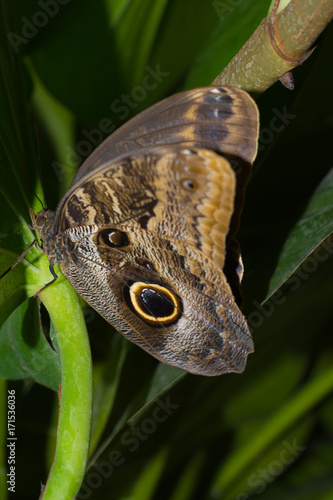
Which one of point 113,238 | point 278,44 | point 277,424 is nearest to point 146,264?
point 113,238

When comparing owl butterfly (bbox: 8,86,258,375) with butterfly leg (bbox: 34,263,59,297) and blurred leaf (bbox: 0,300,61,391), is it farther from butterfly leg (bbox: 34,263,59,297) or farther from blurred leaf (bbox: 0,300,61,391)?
blurred leaf (bbox: 0,300,61,391)

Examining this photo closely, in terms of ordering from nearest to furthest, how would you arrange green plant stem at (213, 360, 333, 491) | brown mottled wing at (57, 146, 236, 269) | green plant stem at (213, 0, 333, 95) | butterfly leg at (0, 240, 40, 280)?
green plant stem at (213, 0, 333, 95)
brown mottled wing at (57, 146, 236, 269)
butterfly leg at (0, 240, 40, 280)
green plant stem at (213, 360, 333, 491)

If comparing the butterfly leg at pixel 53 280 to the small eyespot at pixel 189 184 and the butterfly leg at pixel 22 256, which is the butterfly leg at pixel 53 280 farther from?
the small eyespot at pixel 189 184

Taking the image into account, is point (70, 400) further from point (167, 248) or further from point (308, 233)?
point (308, 233)

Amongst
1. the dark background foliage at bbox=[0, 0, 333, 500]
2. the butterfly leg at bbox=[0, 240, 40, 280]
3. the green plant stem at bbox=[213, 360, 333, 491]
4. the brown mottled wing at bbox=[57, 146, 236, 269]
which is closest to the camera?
the brown mottled wing at bbox=[57, 146, 236, 269]

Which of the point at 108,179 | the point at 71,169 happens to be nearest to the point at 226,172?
the point at 108,179

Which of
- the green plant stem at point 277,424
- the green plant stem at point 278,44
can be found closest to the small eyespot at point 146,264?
the green plant stem at point 278,44

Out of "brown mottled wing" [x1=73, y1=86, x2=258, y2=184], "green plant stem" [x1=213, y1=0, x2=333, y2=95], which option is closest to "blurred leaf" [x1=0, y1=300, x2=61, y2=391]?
"brown mottled wing" [x1=73, y1=86, x2=258, y2=184]
